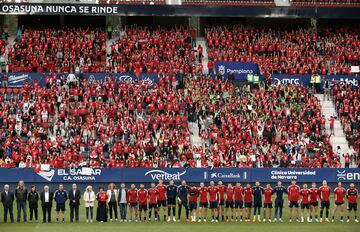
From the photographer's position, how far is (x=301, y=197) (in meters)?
38.2

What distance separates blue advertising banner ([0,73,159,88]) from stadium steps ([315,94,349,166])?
32.6ft

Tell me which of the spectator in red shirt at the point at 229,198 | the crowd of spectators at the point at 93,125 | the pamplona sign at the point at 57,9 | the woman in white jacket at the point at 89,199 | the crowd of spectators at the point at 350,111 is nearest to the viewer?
the woman in white jacket at the point at 89,199

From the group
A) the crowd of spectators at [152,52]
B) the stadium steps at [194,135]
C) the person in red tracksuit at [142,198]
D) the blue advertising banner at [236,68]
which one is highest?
the crowd of spectators at [152,52]

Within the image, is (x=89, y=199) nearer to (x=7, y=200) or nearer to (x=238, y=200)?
(x=7, y=200)

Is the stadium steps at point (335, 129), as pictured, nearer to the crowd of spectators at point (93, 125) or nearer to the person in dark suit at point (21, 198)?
the crowd of spectators at point (93, 125)

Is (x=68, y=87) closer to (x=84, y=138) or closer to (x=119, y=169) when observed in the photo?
(x=84, y=138)

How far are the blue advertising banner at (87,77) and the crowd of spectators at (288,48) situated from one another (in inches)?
197

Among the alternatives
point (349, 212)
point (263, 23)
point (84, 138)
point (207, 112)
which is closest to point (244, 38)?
point (263, 23)

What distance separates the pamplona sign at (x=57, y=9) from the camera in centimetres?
5950

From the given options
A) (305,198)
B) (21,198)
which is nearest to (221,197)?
(305,198)

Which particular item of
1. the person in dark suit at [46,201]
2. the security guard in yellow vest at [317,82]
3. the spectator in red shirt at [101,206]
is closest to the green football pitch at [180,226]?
the person in dark suit at [46,201]

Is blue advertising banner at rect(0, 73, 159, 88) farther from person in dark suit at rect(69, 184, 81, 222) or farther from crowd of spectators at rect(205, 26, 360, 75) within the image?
person in dark suit at rect(69, 184, 81, 222)

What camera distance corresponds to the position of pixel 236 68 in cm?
5800

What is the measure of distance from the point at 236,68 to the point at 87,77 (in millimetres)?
9109
